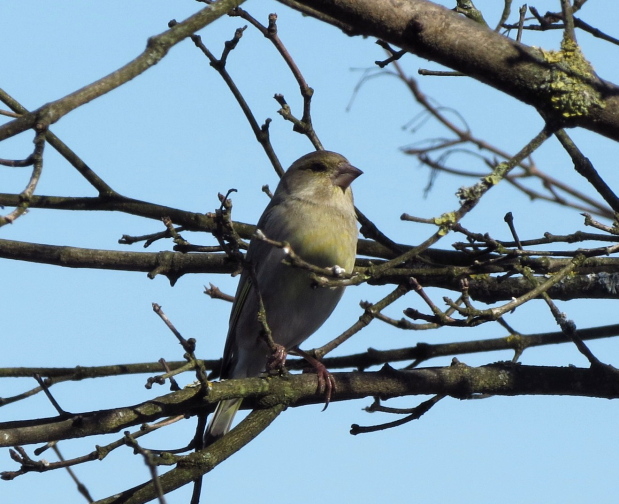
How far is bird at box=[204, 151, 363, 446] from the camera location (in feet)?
21.2

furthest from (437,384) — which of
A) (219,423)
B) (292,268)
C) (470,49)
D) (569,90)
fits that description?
(470,49)

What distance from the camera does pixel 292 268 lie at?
20.0 ft

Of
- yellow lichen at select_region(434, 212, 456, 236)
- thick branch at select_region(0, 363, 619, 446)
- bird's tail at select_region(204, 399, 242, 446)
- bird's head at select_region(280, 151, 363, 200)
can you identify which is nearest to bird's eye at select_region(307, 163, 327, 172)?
bird's head at select_region(280, 151, 363, 200)

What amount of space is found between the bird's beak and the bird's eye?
13cm

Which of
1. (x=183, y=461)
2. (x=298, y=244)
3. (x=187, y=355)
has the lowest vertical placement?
(x=183, y=461)

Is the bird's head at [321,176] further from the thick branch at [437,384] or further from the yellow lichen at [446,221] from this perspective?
the yellow lichen at [446,221]

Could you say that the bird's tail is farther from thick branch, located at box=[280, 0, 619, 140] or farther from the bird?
thick branch, located at box=[280, 0, 619, 140]

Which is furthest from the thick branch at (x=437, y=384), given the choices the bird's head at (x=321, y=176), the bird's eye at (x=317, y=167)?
the bird's eye at (x=317, y=167)

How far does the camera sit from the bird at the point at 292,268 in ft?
21.2

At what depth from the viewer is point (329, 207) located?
7.04m

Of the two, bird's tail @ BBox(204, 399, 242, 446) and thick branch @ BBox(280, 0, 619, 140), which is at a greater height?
thick branch @ BBox(280, 0, 619, 140)

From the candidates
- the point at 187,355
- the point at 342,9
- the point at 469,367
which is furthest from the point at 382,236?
the point at 342,9

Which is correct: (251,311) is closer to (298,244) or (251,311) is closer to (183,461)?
(298,244)

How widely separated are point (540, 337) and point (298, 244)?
179 cm
